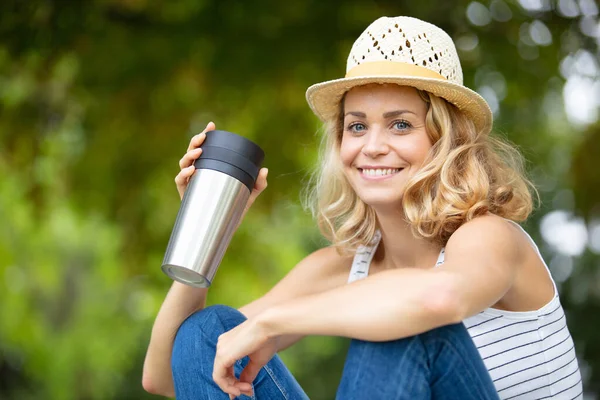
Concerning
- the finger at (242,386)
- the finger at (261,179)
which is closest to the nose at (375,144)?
the finger at (261,179)

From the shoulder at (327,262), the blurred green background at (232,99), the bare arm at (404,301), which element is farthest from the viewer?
the blurred green background at (232,99)

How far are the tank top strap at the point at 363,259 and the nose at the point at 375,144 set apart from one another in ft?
1.47

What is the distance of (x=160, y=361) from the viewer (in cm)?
268

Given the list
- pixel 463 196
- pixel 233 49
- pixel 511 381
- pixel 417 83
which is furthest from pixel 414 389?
pixel 233 49

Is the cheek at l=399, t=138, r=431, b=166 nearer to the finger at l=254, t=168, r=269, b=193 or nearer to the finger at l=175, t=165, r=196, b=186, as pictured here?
the finger at l=254, t=168, r=269, b=193

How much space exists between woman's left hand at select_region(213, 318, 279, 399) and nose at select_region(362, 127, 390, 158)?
59cm

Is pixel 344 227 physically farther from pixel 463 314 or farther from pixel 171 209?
pixel 171 209

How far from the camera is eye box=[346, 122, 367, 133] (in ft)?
8.16

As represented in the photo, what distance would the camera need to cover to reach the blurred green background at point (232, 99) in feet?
15.4

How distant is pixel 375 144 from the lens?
7.83 feet

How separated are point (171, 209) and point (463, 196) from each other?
144 inches

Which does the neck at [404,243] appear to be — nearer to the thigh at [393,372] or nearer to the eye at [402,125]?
the eye at [402,125]

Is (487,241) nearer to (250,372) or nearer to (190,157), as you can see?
(250,372)

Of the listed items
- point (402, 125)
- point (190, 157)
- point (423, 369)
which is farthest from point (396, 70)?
point (423, 369)
